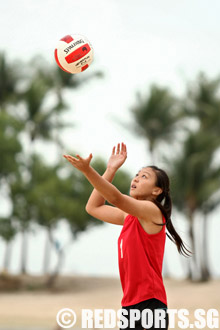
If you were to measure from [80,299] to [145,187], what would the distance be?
22.4m

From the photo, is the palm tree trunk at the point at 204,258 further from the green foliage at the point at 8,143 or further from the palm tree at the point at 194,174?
the green foliage at the point at 8,143

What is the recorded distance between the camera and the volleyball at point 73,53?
5855 mm

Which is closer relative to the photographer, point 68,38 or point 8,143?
point 68,38

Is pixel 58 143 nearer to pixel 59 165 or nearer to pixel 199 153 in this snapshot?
pixel 59 165

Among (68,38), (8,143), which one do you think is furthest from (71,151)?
(68,38)

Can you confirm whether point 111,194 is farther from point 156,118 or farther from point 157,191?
point 156,118

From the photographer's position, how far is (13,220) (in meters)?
26.2

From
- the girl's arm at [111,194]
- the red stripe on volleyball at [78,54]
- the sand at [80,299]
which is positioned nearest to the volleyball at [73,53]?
the red stripe on volleyball at [78,54]

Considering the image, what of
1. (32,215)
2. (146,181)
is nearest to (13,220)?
(32,215)

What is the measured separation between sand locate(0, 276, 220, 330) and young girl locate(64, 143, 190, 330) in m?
14.9

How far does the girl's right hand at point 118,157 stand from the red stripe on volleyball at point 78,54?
2.07 metres

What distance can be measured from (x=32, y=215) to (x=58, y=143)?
4.24 m

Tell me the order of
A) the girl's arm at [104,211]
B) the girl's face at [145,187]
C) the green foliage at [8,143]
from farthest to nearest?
the green foliage at [8,143], the girl's arm at [104,211], the girl's face at [145,187]

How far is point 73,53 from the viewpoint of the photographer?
591 cm
